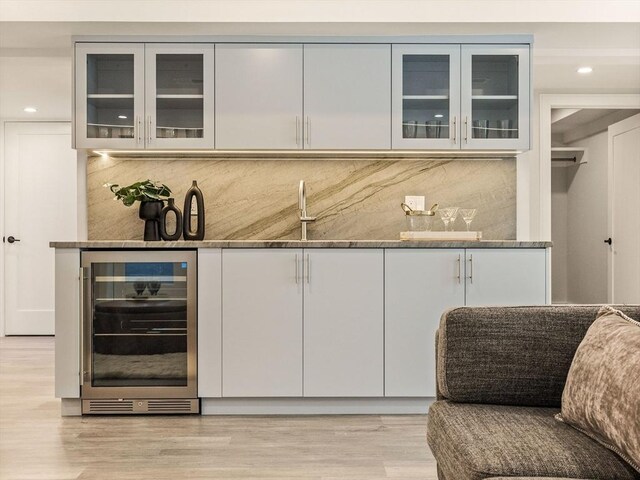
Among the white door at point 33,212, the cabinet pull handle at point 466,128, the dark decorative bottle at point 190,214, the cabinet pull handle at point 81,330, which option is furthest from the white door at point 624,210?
the white door at point 33,212

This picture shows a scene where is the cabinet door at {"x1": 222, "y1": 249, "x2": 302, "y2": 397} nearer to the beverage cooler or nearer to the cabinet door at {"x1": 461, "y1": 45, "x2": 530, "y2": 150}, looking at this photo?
the beverage cooler

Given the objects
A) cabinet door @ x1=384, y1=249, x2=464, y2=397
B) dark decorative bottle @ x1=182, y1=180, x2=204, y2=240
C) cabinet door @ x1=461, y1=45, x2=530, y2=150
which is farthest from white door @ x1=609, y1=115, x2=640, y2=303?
dark decorative bottle @ x1=182, y1=180, x2=204, y2=240

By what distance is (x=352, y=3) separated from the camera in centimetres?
337

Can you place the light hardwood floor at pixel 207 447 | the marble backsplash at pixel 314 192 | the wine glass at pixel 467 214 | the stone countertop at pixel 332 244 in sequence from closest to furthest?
the light hardwood floor at pixel 207 447 → the stone countertop at pixel 332 244 → the wine glass at pixel 467 214 → the marble backsplash at pixel 314 192

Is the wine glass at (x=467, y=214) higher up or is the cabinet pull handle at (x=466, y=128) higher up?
the cabinet pull handle at (x=466, y=128)

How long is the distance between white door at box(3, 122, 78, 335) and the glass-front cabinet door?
329cm

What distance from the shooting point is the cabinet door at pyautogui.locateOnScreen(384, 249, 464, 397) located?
10.7ft

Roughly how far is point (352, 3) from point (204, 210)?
152 cm

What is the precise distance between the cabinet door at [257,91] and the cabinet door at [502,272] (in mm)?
1293

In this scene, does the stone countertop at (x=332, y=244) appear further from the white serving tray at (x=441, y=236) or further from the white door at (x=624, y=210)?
the white door at (x=624, y=210)

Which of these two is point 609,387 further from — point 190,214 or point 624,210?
point 624,210

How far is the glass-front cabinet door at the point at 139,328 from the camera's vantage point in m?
3.24

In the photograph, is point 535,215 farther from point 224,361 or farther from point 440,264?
point 224,361

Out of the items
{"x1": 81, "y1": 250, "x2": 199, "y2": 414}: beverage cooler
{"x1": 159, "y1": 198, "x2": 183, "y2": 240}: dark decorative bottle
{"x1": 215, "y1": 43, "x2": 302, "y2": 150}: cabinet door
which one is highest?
{"x1": 215, "y1": 43, "x2": 302, "y2": 150}: cabinet door
